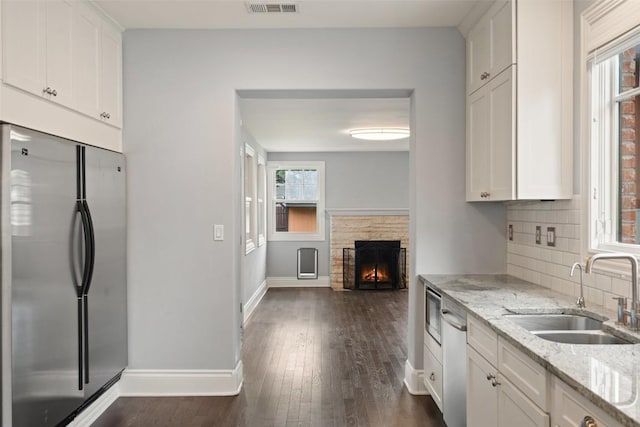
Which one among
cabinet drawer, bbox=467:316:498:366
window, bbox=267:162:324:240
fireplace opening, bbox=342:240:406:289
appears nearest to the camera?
cabinet drawer, bbox=467:316:498:366

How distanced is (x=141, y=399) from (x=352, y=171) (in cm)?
616

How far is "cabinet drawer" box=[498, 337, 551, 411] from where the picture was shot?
5.21 feet

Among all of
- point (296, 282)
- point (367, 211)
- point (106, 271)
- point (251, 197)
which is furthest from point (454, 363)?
point (296, 282)

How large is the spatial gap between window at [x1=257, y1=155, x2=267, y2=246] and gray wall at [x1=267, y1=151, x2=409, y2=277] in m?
0.50

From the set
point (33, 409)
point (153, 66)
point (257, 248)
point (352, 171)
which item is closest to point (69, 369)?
point (33, 409)

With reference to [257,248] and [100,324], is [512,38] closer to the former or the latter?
[100,324]

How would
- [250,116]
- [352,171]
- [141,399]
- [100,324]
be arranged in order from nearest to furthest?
[100,324], [141,399], [250,116], [352,171]

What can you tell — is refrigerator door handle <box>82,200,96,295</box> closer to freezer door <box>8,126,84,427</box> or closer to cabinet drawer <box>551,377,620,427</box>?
freezer door <box>8,126,84,427</box>

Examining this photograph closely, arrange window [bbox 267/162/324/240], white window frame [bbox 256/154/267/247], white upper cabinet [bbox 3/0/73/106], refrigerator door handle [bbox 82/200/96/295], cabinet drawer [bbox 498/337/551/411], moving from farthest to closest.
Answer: window [bbox 267/162/324/240]
white window frame [bbox 256/154/267/247]
refrigerator door handle [bbox 82/200/96/295]
white upper cabinet [bbox 3/0/73/106]
cabinet drawer [bbox 498/337/551/411]

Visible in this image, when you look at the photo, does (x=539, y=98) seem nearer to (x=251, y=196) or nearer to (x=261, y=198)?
(x=251, y=196)

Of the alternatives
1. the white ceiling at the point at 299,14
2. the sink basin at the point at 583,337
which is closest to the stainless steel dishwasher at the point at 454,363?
the sink basin at the point at 583,337

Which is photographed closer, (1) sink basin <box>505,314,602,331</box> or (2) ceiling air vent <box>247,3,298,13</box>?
(1) sink basin <box>505,314,602,331</box>

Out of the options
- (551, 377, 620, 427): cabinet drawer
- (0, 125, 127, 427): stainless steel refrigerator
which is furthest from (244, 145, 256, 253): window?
(551, 377, 620, 427): cabinet drawer

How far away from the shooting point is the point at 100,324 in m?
2.95
